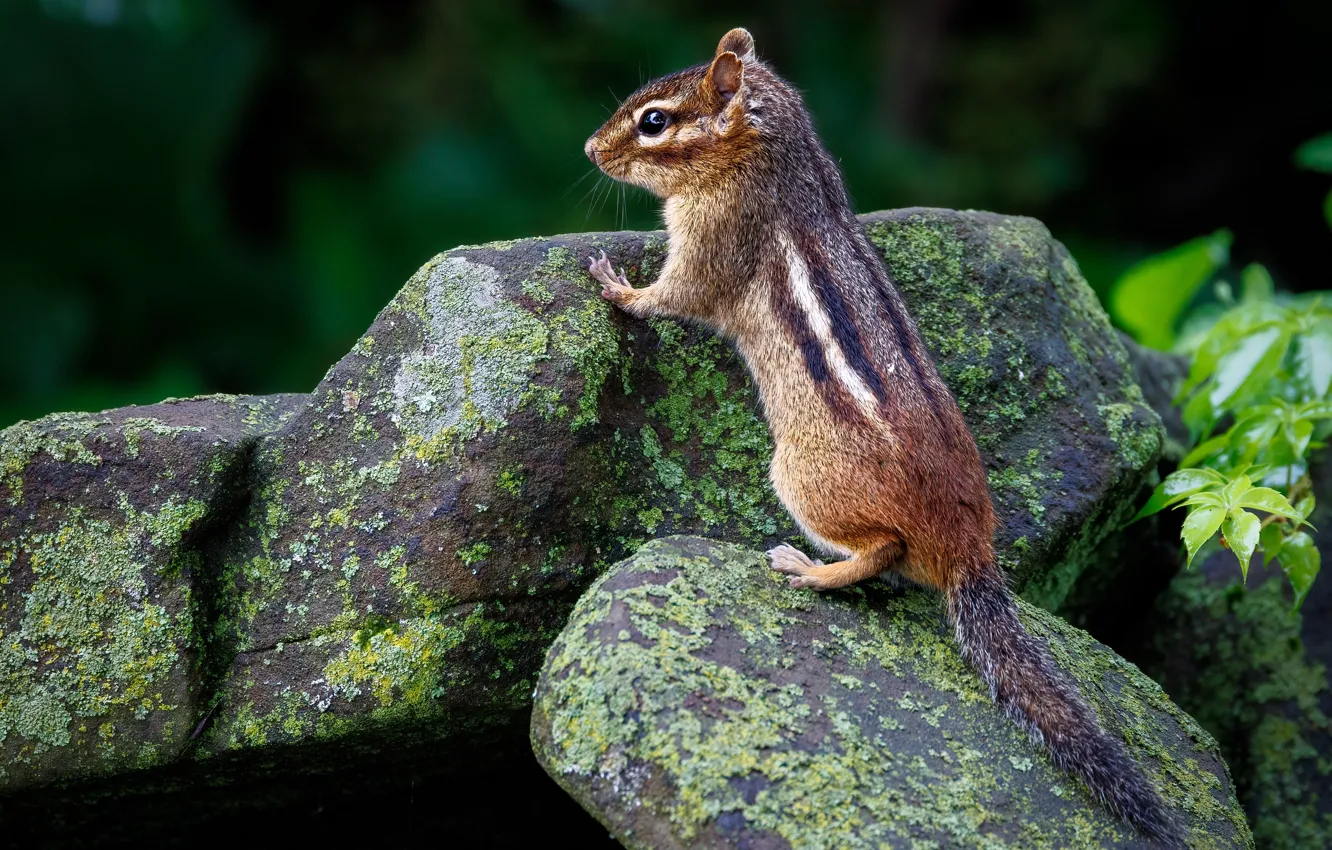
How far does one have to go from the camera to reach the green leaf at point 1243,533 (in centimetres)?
300

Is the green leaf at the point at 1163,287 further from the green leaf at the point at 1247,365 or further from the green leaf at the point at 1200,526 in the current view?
the green leaf at the point at 1200,526

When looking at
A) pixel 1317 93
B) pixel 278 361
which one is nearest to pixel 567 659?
pixel 278 361

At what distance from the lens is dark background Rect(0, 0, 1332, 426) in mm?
7395

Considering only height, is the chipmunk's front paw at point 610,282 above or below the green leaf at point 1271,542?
above

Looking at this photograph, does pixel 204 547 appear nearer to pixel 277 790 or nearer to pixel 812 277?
pixel 277 790

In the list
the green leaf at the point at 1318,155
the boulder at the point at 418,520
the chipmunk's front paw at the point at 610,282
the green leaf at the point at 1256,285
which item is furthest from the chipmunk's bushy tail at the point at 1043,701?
the green leaf at the point at 1318,155

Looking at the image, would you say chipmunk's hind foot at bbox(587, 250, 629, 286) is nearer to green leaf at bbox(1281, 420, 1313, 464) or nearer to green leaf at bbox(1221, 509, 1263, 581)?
green leaf at bbox(1221, 509, 1263, 581)

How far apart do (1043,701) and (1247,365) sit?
1839 millimetres

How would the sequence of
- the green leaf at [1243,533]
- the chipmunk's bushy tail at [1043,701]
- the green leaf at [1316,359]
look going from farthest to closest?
1. the green leaf at [1316,359]
2. the green leaf at [1243,533]
3. the chipmunk's bushy tail at [1043,701]

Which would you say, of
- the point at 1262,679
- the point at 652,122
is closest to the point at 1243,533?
the point at 1262,679

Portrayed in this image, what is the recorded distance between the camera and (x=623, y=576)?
2898mm

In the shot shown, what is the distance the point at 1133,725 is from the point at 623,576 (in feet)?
4.49

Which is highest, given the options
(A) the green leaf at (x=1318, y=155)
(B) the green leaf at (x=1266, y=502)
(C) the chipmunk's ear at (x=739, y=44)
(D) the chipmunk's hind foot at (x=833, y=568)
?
(C) the chipmunk's ear at (x=739, y=44)

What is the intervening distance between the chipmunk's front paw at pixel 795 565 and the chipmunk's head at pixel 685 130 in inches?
53.0
